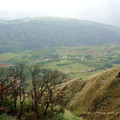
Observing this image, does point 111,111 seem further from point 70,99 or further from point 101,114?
point 70,99

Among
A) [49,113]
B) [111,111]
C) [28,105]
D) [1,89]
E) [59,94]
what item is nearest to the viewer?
[1,89]

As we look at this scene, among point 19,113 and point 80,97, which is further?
point 80,97

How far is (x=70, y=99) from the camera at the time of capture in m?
39.5

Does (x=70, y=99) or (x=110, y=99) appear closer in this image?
(x=110, y=99)

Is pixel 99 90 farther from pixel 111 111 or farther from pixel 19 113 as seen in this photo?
pixel 19 113

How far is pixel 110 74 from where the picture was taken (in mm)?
37781

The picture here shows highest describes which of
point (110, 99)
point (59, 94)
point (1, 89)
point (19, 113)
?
point (1, 89)

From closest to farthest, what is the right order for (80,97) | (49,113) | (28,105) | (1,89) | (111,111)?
1. (1,89)
2. (111,111)
3. (49,113)
4. (28,105)
5. (80,97)

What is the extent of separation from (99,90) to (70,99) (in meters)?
8.27

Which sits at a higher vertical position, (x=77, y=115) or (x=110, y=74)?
(x=110, y=74)

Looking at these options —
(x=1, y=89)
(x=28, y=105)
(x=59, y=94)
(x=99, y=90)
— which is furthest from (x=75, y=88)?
(x=1, y=89)

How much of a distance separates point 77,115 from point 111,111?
6.36 metres

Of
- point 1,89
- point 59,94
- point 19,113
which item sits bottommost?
point 59,94

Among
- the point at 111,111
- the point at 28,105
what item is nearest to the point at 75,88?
→ the point at 28,105
